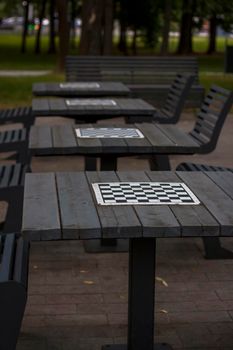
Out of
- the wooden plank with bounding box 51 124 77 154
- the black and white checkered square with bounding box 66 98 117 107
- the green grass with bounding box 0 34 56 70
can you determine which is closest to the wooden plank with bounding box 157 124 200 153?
the wooden plank with bounding box 51 124 77 154

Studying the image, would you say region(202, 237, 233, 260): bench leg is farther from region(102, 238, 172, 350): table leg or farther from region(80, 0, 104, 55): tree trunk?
region(80, 0, 104, 55): tree trunk

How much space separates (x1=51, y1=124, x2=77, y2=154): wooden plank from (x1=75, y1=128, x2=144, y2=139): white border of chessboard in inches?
2.9

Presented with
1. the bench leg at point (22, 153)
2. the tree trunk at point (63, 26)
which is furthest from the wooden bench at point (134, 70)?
the tree trunk at point (63, 26)

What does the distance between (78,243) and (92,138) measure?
2.81 feet

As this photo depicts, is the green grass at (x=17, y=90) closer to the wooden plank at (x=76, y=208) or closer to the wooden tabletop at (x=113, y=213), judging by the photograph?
the wooden plank at (x=76, y=208)

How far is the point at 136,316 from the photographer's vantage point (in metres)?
4.23

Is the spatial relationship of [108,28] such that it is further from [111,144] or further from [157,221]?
[157,221]

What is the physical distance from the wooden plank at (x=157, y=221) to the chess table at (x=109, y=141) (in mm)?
2035

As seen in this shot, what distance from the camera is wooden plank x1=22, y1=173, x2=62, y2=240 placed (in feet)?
11.9

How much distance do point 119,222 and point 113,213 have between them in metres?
0.16

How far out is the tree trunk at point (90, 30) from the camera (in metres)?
22.6

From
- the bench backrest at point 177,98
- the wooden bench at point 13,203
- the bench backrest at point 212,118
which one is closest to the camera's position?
the wooden bench at point 13,203

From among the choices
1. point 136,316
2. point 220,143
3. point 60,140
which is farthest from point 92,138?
point 220,143

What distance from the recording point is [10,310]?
3.76 m
